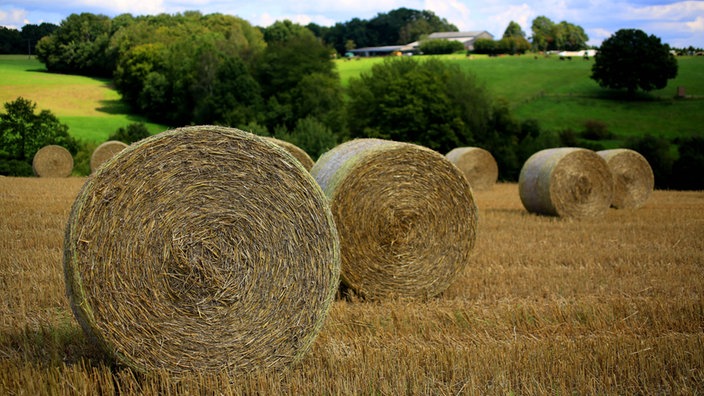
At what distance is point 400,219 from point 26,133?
2982cm

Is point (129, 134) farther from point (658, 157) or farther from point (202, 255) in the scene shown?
point (202, 255)

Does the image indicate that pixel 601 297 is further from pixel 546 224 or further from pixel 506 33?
pixel 506 33

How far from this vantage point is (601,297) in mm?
8070

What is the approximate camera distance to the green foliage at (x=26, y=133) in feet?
109

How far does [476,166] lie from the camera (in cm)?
2600

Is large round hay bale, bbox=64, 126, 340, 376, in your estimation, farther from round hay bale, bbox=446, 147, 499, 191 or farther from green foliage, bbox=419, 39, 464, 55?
green foliage, bbox=419, 39, 464, 55

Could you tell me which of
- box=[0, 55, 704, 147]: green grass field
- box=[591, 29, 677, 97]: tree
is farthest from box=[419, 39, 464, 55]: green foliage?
box=[591, 29, 677, 97]: tree

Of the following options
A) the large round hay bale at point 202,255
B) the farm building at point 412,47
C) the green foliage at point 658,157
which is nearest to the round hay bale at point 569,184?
the large round hay bale at point 202,255

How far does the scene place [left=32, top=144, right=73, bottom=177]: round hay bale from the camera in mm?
30266

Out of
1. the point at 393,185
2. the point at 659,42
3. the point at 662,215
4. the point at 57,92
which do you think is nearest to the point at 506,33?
the point at 659,42

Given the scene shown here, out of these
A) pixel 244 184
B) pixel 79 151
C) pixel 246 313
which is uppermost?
pixel 244 184

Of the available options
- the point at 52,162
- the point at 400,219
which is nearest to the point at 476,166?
the point at 52,162

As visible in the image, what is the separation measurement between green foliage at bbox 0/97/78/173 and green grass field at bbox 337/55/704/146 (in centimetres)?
2755

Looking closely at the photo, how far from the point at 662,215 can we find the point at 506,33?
117 m
